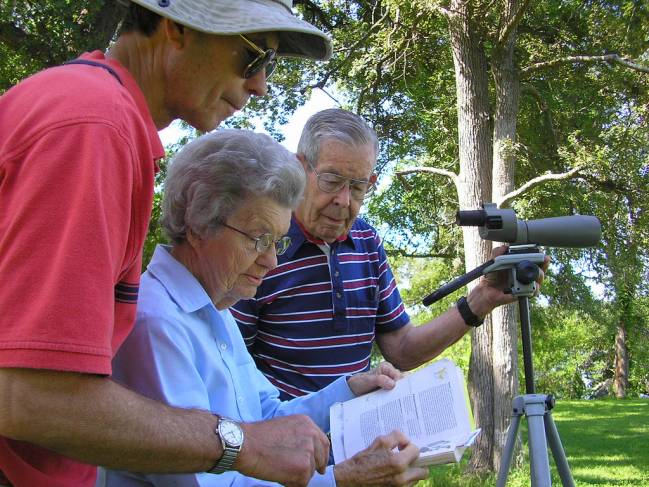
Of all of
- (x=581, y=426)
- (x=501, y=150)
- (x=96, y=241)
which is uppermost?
(x=501, y=150)

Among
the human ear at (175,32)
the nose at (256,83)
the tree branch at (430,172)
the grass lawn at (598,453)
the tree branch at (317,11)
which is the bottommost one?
the grass lawn at (598,453)

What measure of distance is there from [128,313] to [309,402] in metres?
1.02

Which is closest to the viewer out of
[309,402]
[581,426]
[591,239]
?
[309,402]

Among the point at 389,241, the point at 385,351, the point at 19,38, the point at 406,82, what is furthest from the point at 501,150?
the point at 385,351

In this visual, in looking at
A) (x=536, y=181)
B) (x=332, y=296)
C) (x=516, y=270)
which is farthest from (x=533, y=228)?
(x=536, y=181)

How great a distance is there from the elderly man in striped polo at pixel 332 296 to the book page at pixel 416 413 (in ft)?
2.02

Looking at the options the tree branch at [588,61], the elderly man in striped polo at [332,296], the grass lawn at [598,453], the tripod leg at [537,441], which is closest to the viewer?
the tripod leg at [537,441]

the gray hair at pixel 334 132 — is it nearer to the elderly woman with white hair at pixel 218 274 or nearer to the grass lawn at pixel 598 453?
the elderly woman with white hair at pixel 218 274

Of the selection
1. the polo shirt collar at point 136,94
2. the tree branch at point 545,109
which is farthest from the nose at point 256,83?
the tree branch at point 545,109

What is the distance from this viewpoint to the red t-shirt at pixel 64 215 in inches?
40.2

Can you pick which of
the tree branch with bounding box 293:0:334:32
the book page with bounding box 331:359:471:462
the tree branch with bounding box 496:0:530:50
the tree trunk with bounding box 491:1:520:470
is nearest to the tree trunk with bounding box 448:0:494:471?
the tree trunk with bounding box 491:1:520:470

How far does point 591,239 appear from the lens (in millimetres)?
2596

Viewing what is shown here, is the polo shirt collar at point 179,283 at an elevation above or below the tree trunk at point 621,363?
above

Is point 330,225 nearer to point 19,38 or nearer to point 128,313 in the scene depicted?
point 128,313
